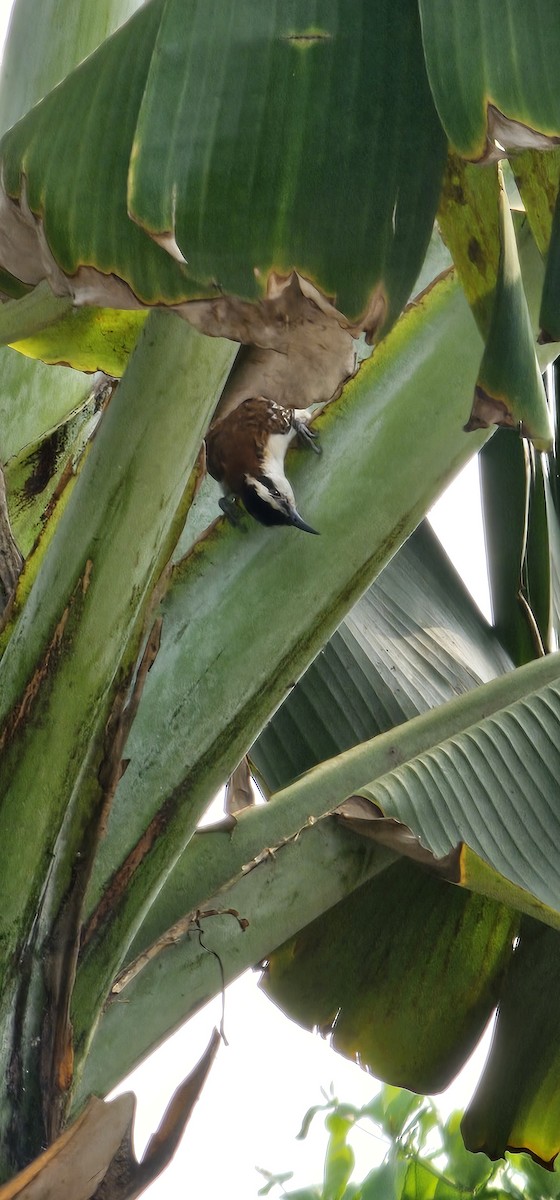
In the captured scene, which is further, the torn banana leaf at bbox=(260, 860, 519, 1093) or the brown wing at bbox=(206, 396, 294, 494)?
the torn banana leaf at bbox=(260, 860, 519, 1093)

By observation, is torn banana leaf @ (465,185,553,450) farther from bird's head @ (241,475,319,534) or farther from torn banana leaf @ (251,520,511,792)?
torn banana leaf @ (251,520,511,792)

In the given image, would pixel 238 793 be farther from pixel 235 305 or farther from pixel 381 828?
pixel 235 305

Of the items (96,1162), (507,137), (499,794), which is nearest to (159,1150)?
(96,1162)

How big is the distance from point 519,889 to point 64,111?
2.17ft

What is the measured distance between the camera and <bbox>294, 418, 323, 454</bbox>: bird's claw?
3.36ft

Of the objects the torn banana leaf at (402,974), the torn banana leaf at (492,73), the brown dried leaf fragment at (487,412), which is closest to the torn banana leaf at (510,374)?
the brown dried leaf fragment at (487,412)

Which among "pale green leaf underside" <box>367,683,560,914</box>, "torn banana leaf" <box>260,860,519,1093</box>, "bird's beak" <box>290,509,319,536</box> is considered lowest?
"torn banana leaf" <box>260,860,519,1093</box>

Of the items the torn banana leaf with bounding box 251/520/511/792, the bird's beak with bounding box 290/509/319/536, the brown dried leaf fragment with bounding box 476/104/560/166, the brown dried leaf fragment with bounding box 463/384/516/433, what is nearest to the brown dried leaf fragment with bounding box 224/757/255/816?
the torn banana leaf with bounding box 251/520/511/792

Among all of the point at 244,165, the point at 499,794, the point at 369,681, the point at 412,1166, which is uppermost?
the point at 244,165

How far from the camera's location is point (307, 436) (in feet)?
3.41

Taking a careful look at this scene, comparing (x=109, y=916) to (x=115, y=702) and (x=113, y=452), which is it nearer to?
(x=115, y=702)

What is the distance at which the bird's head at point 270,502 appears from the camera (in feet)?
3.09

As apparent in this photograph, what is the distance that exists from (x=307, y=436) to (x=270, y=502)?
0.11 metres

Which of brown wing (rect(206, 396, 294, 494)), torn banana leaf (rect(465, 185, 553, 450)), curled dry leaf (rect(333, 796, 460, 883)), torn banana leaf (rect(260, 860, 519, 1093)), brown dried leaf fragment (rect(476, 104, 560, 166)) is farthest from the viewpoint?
torn banana leaf (rect(260, 860, 519, 1093))
